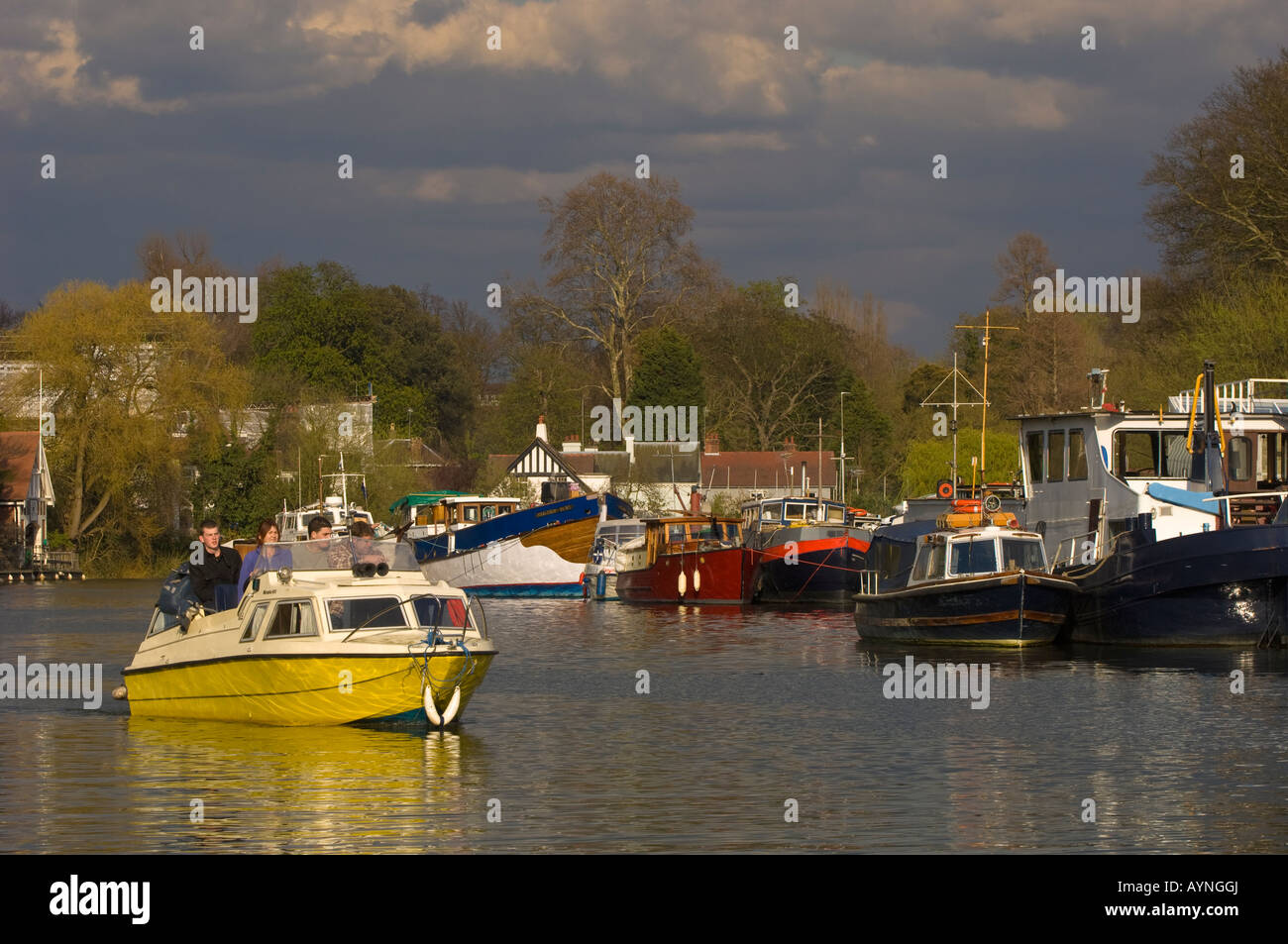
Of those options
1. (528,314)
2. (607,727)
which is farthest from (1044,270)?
(607,727)

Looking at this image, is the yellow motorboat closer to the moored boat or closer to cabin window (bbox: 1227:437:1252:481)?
cabin window (bbox: 1227:437:1252:481)

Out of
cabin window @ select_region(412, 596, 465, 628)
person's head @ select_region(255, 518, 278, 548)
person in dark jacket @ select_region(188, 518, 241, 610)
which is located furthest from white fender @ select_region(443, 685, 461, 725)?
person in dark jacket @ select_region(188, 518, 241, 610)

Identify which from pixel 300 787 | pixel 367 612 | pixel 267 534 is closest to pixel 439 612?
pixel 367 612

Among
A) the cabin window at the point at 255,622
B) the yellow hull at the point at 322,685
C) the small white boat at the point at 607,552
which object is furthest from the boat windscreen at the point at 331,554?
the small white boat at the point at 607,552

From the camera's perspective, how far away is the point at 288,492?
87.9 meters

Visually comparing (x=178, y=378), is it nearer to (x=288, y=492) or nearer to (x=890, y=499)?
(x=288, y=492)

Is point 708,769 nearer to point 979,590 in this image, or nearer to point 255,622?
point 255,622

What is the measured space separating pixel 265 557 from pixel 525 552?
1673 inches

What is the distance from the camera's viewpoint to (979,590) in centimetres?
3322

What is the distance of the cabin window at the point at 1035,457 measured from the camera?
39.3 meters

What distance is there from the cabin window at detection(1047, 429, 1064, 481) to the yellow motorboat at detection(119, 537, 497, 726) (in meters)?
19.5

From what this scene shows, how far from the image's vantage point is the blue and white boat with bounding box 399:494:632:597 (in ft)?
209

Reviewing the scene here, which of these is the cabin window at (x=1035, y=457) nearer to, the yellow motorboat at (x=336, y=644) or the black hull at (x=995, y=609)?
the black hull at (x=995, y=609)
